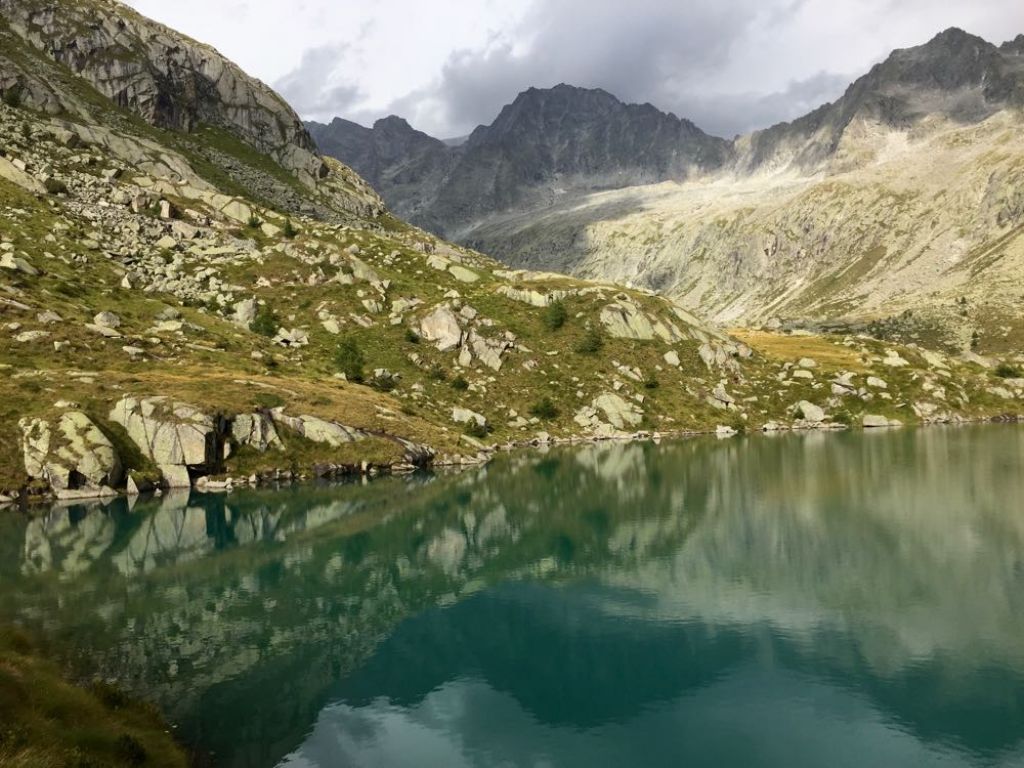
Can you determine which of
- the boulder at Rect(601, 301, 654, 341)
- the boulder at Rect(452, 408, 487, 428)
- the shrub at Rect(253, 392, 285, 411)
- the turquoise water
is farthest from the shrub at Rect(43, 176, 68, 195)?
the boulder at Rect(601, 301, 654, 341)

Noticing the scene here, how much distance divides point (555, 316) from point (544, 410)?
29.9 metres

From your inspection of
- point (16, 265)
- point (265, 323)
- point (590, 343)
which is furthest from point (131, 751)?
point (590, 343)

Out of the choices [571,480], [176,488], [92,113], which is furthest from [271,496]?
[92,113]

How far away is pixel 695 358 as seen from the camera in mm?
147750

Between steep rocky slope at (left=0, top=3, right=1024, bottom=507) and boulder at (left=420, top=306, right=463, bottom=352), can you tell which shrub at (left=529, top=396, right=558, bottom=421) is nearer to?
steep rocky slope at (left=0, top=3, right=1024, bottom=507)

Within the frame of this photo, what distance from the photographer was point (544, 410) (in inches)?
4948

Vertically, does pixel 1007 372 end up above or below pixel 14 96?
below

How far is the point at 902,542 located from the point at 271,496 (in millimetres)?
59096

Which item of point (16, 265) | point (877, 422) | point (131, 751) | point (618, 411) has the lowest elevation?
point (131, 751)

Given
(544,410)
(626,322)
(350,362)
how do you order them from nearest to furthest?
(350,362) → (544,410) → (626,322)

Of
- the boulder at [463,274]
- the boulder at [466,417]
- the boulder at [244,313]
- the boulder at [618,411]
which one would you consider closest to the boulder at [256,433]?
the boulder at [466,417]

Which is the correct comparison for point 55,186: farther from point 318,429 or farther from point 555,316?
point 555,316

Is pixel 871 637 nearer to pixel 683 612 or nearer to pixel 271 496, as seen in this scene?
pixel 683 612

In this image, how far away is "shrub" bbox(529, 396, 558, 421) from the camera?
12544cm
